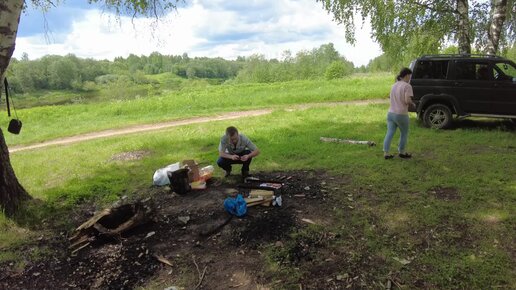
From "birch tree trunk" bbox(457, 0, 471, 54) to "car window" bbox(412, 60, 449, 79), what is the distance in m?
3.61

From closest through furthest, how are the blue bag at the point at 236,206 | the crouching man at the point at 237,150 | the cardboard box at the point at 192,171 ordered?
the blue bag at the point at 236,206, the crouching man at the point at 237,150, the cardboard box at the point at 192,171

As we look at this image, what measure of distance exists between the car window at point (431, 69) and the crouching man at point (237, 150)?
6260 millimetres

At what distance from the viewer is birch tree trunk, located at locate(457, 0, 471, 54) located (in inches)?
490

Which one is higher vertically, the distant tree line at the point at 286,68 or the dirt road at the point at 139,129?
the distant tree line at the point at 286,68

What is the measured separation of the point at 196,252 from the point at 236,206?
40.5 inches

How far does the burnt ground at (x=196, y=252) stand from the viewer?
4.11 metres

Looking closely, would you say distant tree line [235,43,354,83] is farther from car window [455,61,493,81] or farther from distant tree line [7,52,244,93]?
car window [455,61,493,81]

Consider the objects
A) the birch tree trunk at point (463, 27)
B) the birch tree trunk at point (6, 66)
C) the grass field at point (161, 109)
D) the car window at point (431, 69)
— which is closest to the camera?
the birch tree trunk at point (6, 66)

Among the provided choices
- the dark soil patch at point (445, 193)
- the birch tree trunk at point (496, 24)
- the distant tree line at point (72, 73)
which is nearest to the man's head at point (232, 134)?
the dark soil patch at point (445, 193)

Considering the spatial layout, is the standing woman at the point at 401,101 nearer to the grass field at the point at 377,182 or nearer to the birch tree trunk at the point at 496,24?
the grass field at the point at 377,182

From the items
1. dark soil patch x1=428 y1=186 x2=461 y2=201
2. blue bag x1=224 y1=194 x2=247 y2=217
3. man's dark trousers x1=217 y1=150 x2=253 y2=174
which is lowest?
dark soil patch x1=428 y1=186 x2=461 y2=201

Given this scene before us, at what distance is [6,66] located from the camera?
213 inches

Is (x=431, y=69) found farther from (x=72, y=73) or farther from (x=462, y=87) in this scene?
(x=72, y=73)

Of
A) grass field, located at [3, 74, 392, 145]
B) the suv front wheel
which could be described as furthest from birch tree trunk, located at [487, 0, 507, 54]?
grass field, located at [3, 74, 392, 145]
